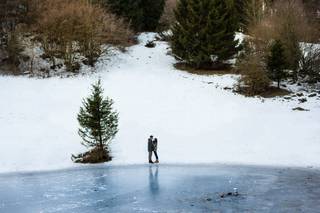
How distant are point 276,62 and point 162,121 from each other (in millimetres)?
11803

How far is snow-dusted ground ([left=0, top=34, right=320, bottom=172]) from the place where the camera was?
27875mm

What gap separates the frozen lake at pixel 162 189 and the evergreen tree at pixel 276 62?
1610 cm

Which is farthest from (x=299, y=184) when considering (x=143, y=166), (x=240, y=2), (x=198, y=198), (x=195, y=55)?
(x=240, y=2)

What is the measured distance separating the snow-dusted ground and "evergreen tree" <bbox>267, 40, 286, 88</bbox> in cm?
351

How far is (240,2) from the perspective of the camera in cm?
5791

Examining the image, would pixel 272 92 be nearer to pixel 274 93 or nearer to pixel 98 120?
pixel 274 93

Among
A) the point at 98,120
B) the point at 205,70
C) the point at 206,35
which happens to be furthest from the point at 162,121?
the point at 206,35

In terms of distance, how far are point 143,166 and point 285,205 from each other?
10.4m

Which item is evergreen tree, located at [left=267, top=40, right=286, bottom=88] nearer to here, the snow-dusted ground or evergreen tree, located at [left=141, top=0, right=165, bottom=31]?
the snow-dusted ground

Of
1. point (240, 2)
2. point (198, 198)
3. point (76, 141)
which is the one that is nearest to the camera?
point (198, 198)

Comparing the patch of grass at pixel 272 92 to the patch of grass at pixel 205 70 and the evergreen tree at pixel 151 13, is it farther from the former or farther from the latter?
the evergreen tree at pixel 151 13

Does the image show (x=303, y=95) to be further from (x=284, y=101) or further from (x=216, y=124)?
(x=216, y=124)

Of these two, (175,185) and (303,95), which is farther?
(303,95)

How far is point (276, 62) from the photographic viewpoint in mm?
38938
